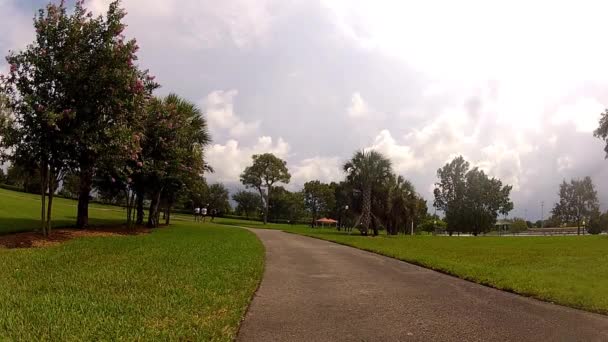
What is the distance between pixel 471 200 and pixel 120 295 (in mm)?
71513

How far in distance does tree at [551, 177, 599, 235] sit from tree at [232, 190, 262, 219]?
216ft

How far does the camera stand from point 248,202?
118812 mm

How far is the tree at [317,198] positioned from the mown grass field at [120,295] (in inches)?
3638

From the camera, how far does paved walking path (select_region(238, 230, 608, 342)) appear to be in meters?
6.34

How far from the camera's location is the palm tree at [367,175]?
4459 centimetres

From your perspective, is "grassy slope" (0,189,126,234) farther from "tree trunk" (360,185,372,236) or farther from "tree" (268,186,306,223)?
"tree" (268,186,306,223)

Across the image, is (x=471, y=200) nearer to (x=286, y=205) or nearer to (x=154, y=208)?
(x=286, y=205)

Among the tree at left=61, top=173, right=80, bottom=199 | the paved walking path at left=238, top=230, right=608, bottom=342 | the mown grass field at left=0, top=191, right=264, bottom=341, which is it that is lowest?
the paved walking path at left=238, top=230, right=608, bottom=342

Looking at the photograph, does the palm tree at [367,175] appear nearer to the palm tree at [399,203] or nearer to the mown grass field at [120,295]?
the palm tree at [399,203]

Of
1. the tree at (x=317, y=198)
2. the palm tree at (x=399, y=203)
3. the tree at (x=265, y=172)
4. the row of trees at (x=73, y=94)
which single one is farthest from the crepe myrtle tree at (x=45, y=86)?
the tree at (x=317, y=198)

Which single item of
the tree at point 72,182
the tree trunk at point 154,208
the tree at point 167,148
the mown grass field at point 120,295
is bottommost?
the mown grass field at point 120,295

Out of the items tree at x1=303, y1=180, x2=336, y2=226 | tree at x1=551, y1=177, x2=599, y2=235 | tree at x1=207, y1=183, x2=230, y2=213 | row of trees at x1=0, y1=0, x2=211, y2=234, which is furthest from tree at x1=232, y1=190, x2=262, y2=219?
row of trees at x1=0, y1=0, x2=211, y2=234

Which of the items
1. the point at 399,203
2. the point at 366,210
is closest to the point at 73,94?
the point at 366,210

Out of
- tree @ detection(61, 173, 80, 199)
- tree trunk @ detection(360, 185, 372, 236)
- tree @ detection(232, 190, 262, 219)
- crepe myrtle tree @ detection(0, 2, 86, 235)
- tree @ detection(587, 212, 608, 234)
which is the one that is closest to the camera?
crepe myrtle tree @ detection(0, 2, 86, 235)
